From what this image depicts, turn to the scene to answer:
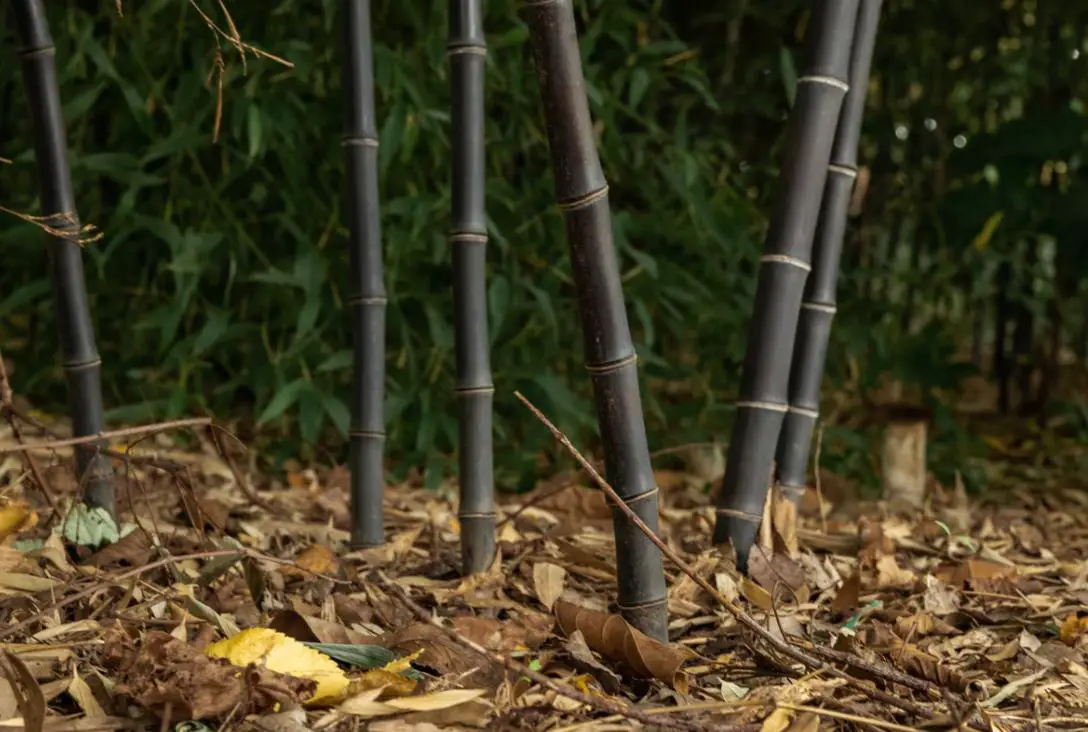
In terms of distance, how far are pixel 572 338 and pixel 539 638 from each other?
121 cm

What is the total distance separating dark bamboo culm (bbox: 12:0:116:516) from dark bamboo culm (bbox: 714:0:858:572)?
692 mm

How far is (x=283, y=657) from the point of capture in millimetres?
982

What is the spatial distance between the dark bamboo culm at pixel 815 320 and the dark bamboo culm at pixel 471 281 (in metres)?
0.39

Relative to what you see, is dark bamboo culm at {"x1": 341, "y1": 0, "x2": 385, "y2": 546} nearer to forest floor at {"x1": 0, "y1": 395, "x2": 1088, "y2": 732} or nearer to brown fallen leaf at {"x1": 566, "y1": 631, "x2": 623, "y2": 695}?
forest floor at {"x1": 0, "y1": 395, "x2": 1088, "y2": 732}

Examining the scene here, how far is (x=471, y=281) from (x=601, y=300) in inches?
10.5

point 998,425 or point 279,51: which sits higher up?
point 279,51

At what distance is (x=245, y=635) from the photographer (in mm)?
999

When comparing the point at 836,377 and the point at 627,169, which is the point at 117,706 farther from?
the point at 836,377

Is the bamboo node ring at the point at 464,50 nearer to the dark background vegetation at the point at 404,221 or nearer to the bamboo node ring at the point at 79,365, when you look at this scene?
the bamboo node ring at the point at 79,365

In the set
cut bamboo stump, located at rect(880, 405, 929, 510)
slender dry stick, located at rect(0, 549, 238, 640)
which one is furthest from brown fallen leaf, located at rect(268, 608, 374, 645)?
cut bamboo stump, located at rect(880, 405, 929, 510)

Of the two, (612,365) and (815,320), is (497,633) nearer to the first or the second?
(612,365)

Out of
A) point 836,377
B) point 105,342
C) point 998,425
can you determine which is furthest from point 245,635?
point 998,425

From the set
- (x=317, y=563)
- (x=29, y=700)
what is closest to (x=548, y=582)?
(x=317, y=563)

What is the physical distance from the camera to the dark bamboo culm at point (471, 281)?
4.26 ft
